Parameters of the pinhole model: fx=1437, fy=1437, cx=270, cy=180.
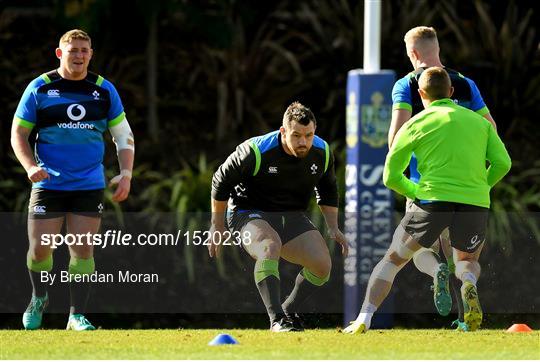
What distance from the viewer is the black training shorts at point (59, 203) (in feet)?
32.0

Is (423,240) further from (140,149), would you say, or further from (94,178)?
(140,149)

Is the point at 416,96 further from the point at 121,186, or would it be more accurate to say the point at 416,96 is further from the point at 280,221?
the point at 121,186

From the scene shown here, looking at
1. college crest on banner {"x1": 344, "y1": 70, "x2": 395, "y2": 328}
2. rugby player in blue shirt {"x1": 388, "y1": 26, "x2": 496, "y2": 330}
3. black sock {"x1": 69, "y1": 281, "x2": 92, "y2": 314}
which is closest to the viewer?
rugby player in blue shirt {"x1": 388, "y1": 26, "x2": 496, "y2": 330}

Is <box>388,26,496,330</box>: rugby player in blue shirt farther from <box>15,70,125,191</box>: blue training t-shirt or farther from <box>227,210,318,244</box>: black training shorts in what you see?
<box>15,70,125,191</box>: blue training t-shirt

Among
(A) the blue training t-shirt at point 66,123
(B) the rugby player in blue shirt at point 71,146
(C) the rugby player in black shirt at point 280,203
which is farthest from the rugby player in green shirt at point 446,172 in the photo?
(A) the blue training t-shirt at point 66,123

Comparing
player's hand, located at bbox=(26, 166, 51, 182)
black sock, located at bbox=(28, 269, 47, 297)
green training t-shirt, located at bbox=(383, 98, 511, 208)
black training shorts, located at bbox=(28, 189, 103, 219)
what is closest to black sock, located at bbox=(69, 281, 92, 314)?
black sock, located at bbox=(28, 269, 47, 297)

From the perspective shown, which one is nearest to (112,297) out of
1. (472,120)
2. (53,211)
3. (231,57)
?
(53,211)

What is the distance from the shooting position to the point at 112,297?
1157 centimetres

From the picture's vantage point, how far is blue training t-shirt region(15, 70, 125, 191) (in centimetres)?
961

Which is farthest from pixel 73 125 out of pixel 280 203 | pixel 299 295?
pixel 299 295

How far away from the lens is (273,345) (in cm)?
854

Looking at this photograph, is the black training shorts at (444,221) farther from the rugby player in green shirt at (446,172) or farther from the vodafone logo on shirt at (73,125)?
the vodafone logo on shirt at (73,125)

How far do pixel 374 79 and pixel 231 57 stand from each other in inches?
220

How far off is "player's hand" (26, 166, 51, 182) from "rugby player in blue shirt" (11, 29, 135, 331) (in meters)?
0.04
